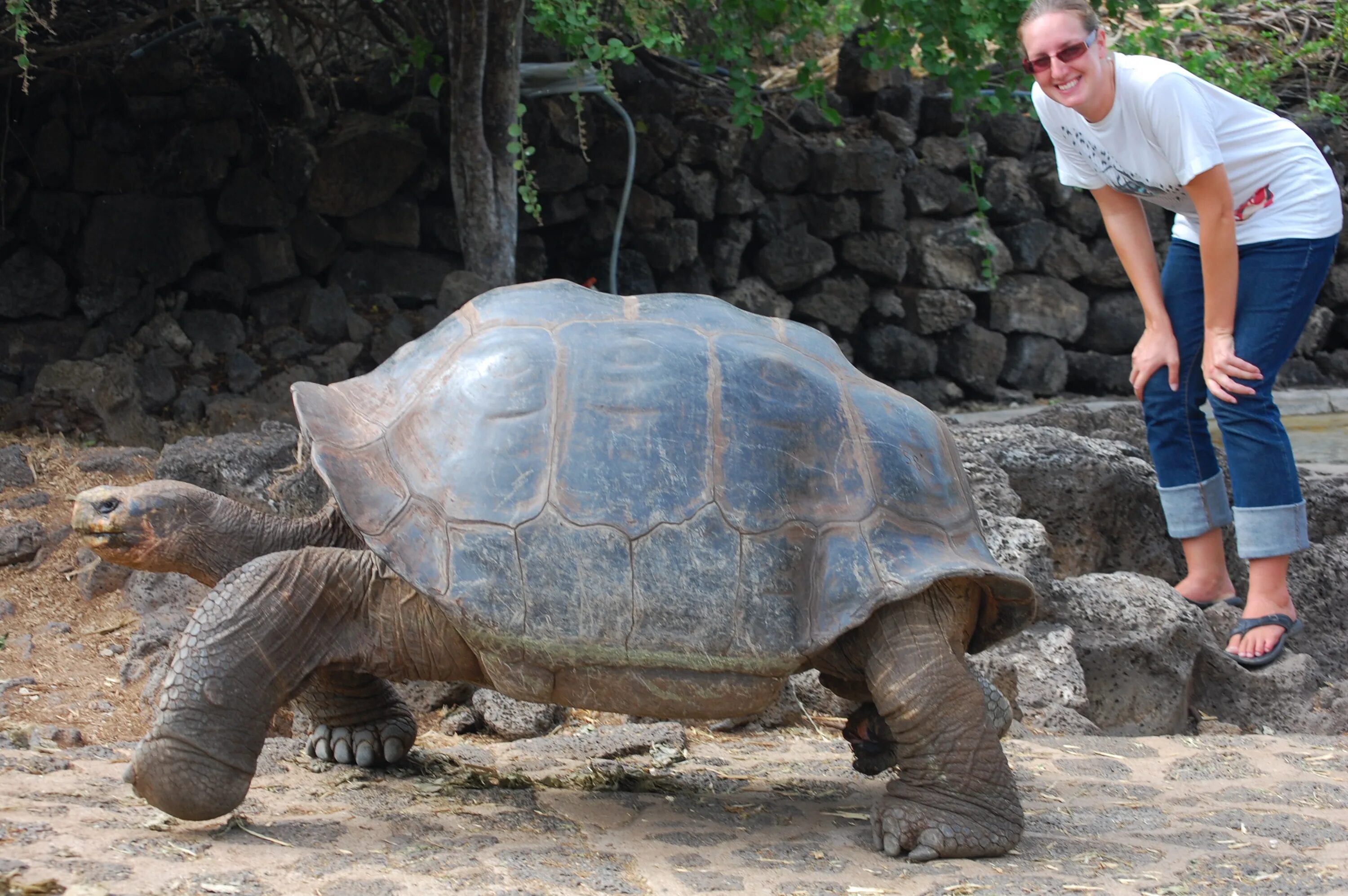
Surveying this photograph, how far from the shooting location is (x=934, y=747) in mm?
Answer: 2377

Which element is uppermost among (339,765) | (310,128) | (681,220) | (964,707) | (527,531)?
(310,128)

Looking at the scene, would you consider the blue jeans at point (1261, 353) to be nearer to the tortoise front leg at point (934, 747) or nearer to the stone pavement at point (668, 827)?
the stone pavement at point (668, 827)

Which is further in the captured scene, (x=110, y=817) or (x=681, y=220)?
(x=681, y=220)

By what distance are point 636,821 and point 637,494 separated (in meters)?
0.70

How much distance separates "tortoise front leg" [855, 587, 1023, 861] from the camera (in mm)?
2346

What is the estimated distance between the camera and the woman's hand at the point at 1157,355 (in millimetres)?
3617

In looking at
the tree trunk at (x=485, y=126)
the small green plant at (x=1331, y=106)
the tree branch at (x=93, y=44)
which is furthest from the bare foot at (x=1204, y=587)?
the small green plant at (x=1331, y=106)

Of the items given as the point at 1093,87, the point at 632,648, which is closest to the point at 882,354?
the point at 1093,87

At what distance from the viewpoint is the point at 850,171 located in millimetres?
8141

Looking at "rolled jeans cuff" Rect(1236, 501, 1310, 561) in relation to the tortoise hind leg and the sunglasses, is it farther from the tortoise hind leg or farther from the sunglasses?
the tortoise hind leg

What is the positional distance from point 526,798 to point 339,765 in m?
0.49

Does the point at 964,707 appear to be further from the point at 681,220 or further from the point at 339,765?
the point at 681,220

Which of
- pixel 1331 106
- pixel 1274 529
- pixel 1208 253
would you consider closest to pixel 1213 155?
pixel 1208 253

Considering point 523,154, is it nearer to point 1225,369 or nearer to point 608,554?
point 1225,369
